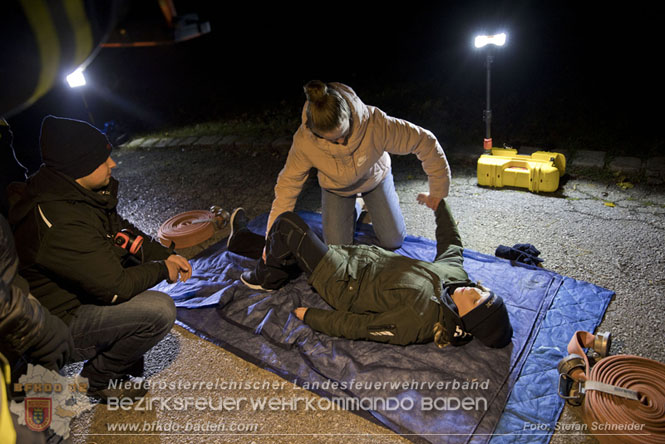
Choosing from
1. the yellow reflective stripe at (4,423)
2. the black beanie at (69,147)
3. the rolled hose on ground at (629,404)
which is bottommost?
the rolled hose on ground at (629,404)

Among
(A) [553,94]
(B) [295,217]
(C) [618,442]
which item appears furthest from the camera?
(A) [553,94]

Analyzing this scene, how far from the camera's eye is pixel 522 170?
427cm

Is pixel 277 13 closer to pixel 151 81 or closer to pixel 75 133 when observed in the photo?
pixel 151 81

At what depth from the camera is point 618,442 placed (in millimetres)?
1844

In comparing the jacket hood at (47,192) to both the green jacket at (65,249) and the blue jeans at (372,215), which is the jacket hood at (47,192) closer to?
the green jacket at (65,249)

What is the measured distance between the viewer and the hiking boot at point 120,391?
2348 millimetres

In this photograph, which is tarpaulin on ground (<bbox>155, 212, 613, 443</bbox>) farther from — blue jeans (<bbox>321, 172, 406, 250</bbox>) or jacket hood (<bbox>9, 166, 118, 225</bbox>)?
Result: jacket hood (<bbox>9, 166, 118, 225</bbox>)

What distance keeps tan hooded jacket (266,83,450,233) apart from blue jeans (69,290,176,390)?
956 millimetres

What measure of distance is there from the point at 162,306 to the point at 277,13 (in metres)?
10.8

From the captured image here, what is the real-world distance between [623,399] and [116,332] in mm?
2471

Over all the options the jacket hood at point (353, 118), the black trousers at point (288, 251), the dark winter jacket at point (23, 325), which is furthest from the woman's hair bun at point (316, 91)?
the dark winter jacket at point (23, 325)

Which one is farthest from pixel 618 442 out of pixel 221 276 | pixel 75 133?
pixel 75 133

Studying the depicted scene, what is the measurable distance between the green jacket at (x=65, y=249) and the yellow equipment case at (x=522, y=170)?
11.4 ft

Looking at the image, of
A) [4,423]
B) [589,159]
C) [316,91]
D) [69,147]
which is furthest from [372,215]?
[4,423]
